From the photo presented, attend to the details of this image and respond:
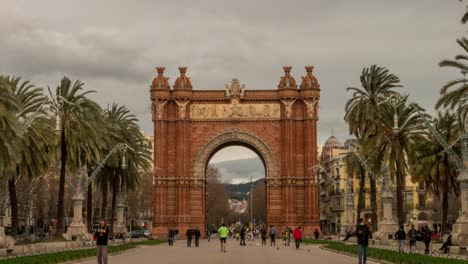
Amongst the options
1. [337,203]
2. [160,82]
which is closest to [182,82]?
[160,82]

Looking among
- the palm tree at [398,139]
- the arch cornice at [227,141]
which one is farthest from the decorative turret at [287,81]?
the palm tree at [398,139]

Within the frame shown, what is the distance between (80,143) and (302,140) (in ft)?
111

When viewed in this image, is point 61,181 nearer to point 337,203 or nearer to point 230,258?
point 230,258

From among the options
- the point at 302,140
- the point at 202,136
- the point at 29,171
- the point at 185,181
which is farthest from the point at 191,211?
the point at 29,171

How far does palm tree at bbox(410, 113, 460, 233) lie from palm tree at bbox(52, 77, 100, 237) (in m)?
23.0

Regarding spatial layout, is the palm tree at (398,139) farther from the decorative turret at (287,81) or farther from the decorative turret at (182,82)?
the decorative turret at (182,82)

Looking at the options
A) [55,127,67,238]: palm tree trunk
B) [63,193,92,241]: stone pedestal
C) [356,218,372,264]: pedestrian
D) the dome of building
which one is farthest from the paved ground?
the dome of building

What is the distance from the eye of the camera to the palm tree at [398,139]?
49.4 meters

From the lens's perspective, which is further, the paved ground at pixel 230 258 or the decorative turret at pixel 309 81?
the decorative turret at pixel 309 81

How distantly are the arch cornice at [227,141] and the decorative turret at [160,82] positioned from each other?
7.58 m

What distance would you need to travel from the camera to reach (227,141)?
78.0 m

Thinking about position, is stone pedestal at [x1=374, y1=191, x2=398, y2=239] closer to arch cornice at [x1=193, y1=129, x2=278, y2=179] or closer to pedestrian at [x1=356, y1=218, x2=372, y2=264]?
pedestrian at [x1=356, y1=218, x2=372, y2=264]

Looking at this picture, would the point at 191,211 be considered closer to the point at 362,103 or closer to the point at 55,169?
the point at 55,169

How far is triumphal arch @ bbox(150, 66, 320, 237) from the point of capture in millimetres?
76250
